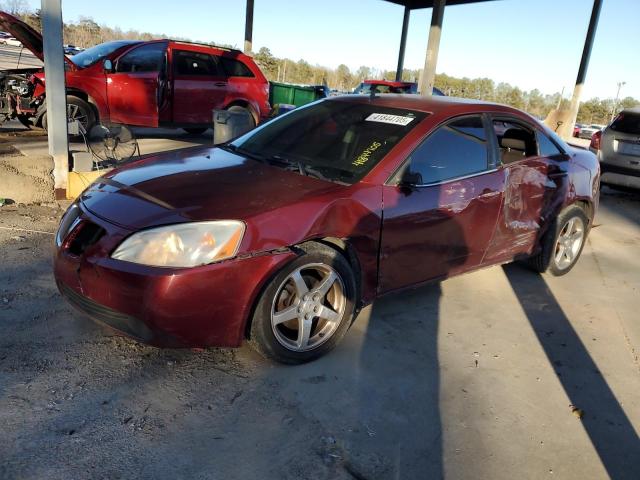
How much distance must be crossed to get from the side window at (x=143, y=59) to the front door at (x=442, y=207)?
664 cm

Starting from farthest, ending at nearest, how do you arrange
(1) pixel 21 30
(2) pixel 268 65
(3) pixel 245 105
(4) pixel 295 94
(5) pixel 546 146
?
1. (2) pixel 268 65
2. (4) pixel 295 94
3. (3) pixel 245 105
4. (1) pixel 21 30
5. (5) pixel 546 146

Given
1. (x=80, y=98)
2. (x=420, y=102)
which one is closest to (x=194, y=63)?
(x=80, y=98)

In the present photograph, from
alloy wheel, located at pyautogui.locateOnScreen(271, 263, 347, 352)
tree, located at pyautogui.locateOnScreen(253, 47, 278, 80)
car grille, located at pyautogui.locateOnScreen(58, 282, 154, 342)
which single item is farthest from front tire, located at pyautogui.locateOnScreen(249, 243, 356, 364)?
tree, located at pyautogui.locateOnScreen(253, 47, 278, 80)

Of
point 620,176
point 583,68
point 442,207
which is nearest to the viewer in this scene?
point 442,207

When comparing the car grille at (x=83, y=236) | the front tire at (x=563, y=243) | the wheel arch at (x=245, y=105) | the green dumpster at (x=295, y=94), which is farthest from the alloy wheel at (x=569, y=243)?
the green dumpster at (x=295, y=94)

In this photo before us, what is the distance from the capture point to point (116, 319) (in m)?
A: 2.66

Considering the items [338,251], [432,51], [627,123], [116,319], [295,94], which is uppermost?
[432,51]

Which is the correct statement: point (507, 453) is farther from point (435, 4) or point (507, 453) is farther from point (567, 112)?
point (567, 112)

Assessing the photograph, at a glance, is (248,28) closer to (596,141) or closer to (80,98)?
(80,98)

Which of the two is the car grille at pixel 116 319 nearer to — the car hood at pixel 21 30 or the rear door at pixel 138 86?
the car hood at pixel 21 30

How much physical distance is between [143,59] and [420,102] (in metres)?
6.45

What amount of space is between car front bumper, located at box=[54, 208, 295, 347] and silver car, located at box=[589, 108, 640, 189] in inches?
317

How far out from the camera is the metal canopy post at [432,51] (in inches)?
517

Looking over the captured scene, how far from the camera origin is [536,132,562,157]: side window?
4.46 metres
